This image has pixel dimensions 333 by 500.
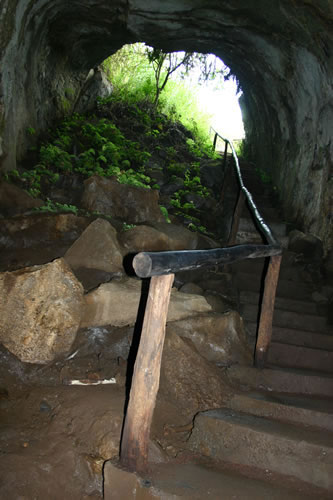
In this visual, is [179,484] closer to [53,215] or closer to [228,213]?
[53,215]

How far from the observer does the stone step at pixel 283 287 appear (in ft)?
16.9

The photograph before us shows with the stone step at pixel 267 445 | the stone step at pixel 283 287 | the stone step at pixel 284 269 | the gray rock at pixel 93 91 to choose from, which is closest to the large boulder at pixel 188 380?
the stone step at pixel 267 445

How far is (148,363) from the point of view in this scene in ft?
6.77

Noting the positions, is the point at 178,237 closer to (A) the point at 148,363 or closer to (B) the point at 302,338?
(B) the point at 302,338

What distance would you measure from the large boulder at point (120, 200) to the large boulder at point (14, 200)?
1.04 metres

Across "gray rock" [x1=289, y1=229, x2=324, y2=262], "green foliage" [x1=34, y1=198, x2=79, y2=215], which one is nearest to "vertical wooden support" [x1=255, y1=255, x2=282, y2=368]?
"gray rock" [x1=289, y1=229, x2=324, y2=262]

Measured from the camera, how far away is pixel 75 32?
7.72 m

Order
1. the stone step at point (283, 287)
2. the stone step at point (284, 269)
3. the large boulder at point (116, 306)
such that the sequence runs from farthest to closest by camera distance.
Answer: the stone step at point (284, 269) → the stone step at point (283, 287) → the large boulder at point (116, 306)

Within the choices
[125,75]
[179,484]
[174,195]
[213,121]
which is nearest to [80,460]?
[179,484]

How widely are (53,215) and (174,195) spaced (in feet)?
13.9

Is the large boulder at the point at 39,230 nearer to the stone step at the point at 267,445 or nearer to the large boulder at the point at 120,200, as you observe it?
the large boulder at the point at 120,200

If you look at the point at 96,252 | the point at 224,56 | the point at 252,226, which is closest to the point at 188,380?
the point at 96,252

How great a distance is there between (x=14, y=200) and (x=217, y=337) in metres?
3.74

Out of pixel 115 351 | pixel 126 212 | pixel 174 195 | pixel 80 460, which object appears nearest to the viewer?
pixel 80 460
